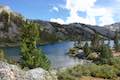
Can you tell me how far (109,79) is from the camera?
4169cm

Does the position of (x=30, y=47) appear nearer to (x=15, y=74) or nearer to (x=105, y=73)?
(x=105, y=73)

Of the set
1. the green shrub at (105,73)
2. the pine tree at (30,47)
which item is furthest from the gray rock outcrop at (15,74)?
the pine tree at (30,47)

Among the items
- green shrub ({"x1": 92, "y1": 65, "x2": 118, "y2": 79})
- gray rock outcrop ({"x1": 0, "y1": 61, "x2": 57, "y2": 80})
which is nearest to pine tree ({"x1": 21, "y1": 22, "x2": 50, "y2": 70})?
green shrub ({"x1": 92, "y1": 65, "x2": 118, "y2": 79})

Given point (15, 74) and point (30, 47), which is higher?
point (15, 74)

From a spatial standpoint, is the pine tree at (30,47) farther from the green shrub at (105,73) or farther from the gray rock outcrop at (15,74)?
the gray rock outcrop at (15,74)

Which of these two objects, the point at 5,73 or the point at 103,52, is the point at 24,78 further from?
the point at 103,52

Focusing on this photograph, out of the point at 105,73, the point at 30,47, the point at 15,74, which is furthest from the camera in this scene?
the point at 30,47

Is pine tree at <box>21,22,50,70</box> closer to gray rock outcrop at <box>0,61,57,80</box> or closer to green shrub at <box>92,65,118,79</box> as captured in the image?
green shrub at <box>92,65,118,79</box>

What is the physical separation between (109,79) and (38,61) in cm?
1441

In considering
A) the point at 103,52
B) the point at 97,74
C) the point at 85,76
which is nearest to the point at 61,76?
the point at 85,76

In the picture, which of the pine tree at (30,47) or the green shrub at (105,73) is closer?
the green shrub at (105,73)

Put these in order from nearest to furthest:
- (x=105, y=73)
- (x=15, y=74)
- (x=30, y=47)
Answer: (x=15, y=74) → (x=105, y=73) → (x=30, y=47)

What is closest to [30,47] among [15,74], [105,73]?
[105,73]

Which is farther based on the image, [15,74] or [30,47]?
[30,47]
